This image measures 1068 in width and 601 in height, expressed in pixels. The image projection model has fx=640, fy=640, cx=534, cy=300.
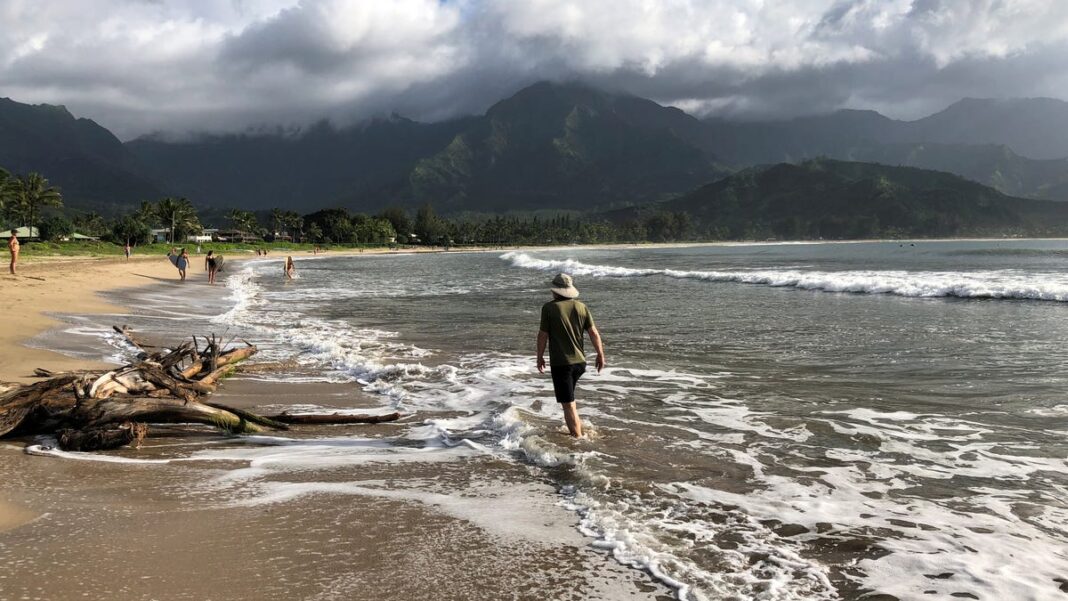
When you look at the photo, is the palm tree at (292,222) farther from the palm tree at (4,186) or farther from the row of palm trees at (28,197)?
the palm tree at (4,186)

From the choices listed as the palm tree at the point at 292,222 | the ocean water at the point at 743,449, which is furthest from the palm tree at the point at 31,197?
the ocean water at the point at 743,449

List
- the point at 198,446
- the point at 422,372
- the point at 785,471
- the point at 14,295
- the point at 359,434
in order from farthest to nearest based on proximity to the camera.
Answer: the point at 14,295
the point at 422,372
the point at 359,434
the point at 198,446
the point at 785,471

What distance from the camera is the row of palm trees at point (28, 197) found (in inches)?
3219

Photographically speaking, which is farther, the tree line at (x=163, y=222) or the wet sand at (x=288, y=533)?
the tree line at (x=163, y=222)

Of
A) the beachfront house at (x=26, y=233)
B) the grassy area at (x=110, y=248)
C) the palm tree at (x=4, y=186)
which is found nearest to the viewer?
the grassy area at (x=110, y=248)

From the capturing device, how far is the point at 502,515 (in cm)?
487

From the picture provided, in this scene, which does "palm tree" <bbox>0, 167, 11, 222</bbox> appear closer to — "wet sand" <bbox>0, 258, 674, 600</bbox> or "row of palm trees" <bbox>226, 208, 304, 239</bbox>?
"row of palm trees" <bbox>226, 208, 304, 239</bbox>

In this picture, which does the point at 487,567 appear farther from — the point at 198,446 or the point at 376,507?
the point at 198,446

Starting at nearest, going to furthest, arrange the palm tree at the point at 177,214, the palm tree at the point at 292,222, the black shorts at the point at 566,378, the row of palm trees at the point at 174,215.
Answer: the black shorts at the point at 566,378
the palm tree at the point at 177,214
the row of palm trees at the point at 174,215
the palm tree at the point at 292,222

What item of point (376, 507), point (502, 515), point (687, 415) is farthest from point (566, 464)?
point (687, 415)

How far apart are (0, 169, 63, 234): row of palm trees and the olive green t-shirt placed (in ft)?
318

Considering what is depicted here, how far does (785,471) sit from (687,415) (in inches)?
82.8

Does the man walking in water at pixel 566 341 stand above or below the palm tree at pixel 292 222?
below

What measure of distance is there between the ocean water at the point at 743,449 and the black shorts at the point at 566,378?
503 mm
